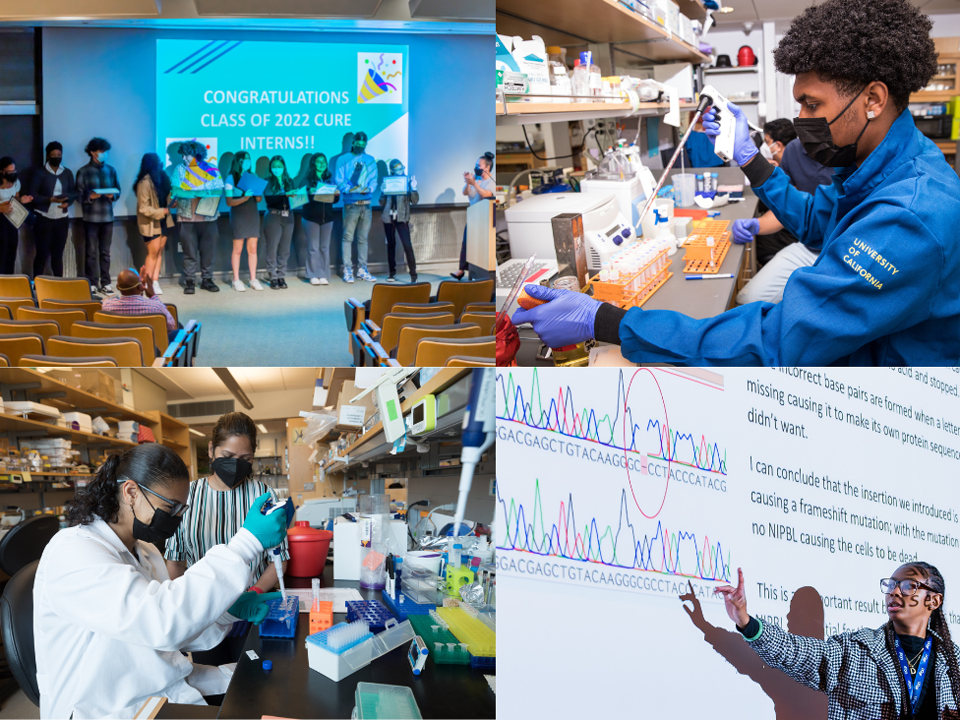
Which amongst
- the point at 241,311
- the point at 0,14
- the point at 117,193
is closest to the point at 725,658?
the point at 241,311

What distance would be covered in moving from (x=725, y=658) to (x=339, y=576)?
855 mm

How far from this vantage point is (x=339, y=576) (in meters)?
1.48

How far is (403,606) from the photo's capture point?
4.79ft

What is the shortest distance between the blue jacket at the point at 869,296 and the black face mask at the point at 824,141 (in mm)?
52

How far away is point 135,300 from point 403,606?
92cm

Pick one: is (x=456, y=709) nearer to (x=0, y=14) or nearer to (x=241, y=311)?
(x=241, y=311)

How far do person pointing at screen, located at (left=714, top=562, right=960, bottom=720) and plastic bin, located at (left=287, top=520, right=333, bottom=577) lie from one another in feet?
3.27

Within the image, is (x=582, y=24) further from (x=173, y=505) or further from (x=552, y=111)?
(x=173, y=505)

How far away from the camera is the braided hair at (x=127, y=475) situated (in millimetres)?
1390

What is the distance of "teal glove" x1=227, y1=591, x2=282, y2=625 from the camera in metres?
1.41

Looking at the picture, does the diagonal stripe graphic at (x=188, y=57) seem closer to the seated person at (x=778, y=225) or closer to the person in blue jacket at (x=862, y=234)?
the person in blue jacket at (x=862, y=234)

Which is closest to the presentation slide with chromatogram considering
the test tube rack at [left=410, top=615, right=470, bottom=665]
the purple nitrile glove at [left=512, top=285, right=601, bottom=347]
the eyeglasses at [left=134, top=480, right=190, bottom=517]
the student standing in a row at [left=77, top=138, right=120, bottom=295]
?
the test tube rack at [left=410, top=615, right=470, bottom=665]

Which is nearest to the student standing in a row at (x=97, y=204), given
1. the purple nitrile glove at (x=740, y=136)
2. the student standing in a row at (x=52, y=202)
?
the student standing in a row at (x=52, y=202)

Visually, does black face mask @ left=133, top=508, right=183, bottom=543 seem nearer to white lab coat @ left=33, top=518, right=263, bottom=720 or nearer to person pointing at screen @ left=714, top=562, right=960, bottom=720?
white lab coat @ left=33, top=518, right=263, bottom=720
